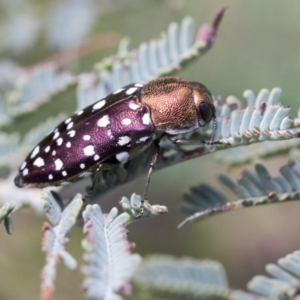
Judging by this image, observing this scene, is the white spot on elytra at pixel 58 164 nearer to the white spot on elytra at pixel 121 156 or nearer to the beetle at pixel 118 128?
the beetle at pixel 118 128

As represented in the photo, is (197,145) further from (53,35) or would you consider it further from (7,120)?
(53,35)

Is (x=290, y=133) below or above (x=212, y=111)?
below

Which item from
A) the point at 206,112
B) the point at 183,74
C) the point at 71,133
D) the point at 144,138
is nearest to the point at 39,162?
the point at 71,133

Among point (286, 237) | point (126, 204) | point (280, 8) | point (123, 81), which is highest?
point (280, 8)

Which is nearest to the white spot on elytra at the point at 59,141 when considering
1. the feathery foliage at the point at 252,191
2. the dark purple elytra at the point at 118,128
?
the dark purple elytra at the point at 118,128

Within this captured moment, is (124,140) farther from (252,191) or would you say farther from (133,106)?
(252,191)

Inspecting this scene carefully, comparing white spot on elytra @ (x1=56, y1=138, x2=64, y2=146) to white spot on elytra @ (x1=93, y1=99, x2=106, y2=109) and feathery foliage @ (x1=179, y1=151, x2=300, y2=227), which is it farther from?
feathery foliage @ (x1=179, y1=151, x2=300, y2=227)

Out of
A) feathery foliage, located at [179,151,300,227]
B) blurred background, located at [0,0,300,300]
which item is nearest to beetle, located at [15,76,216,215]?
feathery foliage, located at [179,151,300,227]

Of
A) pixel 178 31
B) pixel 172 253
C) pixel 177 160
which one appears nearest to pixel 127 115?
pixel 177 160
